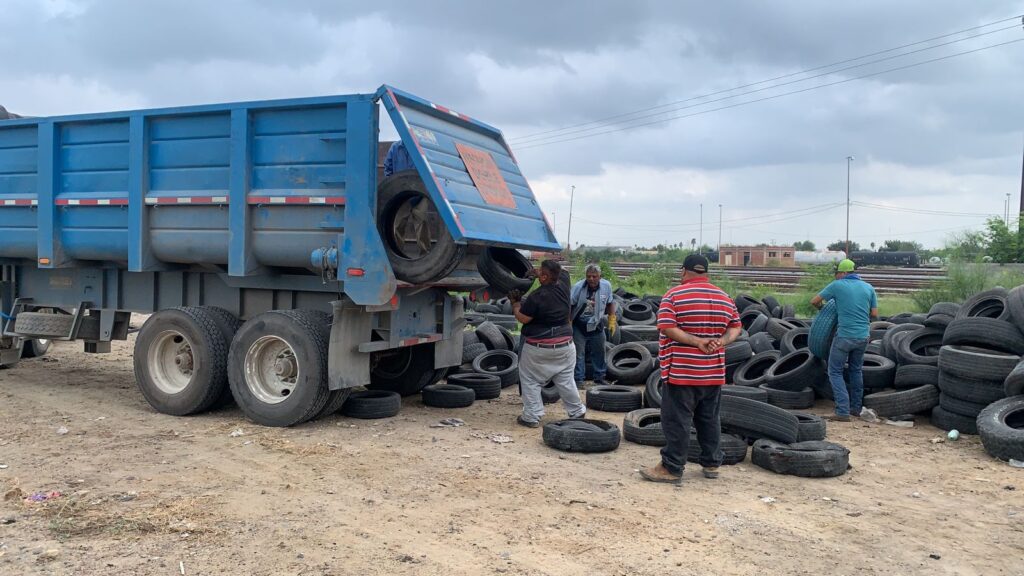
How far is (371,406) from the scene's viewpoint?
325 inches

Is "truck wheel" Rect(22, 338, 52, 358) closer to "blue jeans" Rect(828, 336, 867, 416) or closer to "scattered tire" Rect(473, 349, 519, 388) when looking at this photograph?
"scattered tire" Rect(473, 349, 519, 388)

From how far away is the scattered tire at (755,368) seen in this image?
10.1m

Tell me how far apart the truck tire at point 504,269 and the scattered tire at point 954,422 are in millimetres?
4375

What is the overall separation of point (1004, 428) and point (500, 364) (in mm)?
5965

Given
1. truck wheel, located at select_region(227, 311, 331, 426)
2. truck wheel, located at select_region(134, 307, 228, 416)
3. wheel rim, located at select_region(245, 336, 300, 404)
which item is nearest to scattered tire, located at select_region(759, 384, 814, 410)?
truck wheel, located at select_region(227, 311, 331, 426)

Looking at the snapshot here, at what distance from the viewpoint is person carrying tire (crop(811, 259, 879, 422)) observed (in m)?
8.68

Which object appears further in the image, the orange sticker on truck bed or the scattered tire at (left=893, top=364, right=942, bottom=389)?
the scattered tire at (left=893, top=364, right=942, bottom=389)

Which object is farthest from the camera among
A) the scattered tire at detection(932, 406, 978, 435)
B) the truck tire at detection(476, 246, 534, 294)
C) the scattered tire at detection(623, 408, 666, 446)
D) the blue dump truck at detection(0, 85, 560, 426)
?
the truck tire at detection(476, 246, 534, 294)

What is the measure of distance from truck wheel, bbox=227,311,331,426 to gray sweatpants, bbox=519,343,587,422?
1.91 meters

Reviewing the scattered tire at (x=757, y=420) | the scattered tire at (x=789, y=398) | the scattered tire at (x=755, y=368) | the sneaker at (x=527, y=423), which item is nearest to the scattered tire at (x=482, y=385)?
the sneaker at (x=527, y=423)

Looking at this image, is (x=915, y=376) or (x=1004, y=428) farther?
(x=915, y=376)

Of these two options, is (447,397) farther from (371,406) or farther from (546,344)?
(546,344)

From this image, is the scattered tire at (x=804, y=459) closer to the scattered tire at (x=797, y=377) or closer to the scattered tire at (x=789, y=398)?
the scattered tire at (x=789, y=398)

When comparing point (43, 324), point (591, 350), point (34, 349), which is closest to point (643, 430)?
point (591, 350)
